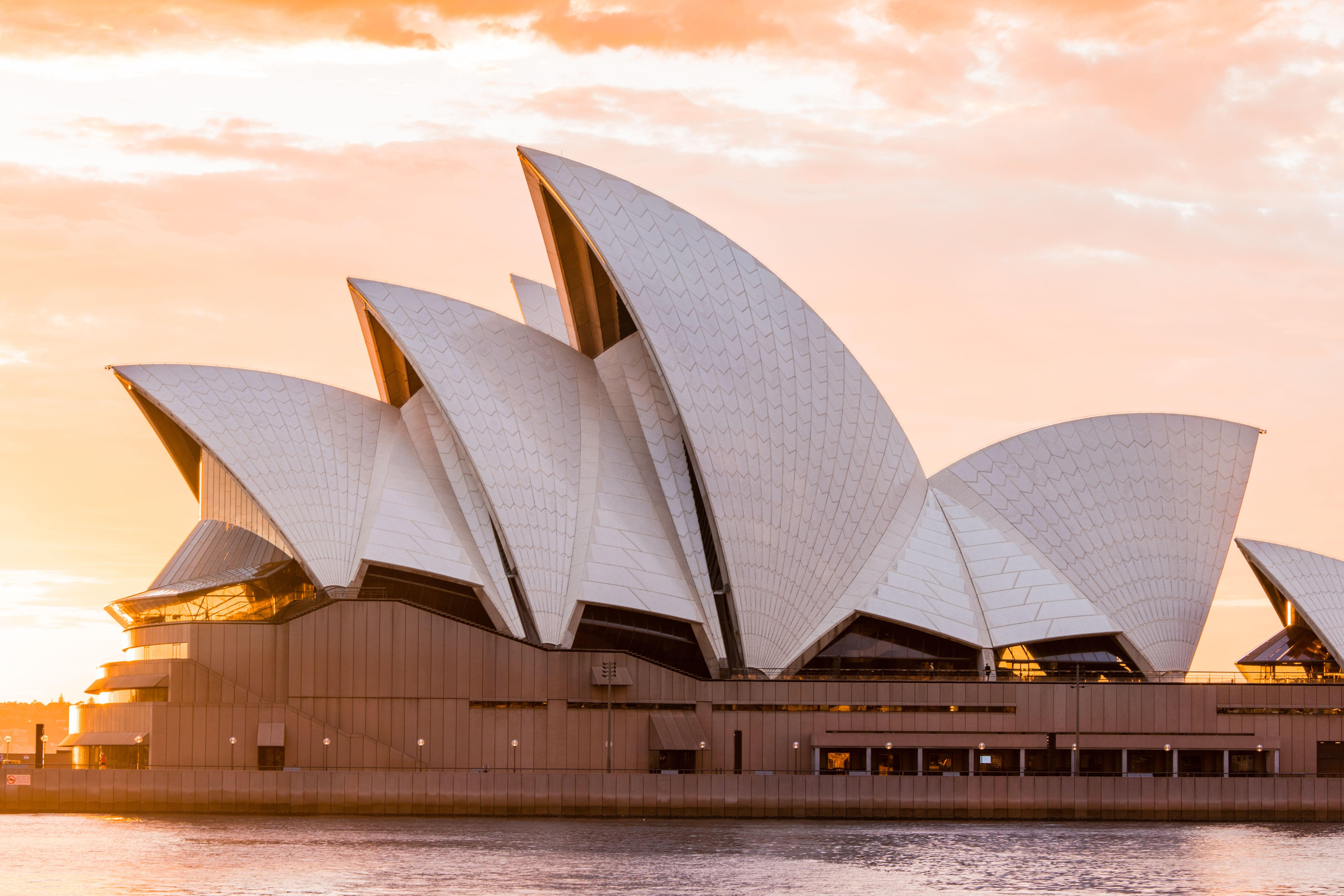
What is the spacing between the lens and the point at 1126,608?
66.8 metres

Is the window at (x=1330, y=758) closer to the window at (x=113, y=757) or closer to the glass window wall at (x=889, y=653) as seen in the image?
the glass window wall at (x=889, y=653)

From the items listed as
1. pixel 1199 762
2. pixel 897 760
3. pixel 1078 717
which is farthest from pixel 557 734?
pixel 1199 762

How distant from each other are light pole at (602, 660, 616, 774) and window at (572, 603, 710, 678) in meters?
1.78

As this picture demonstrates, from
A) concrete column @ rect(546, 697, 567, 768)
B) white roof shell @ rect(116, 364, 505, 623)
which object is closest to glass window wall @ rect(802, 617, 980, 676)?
concrete column @ rect(546, 697, 567, 768)

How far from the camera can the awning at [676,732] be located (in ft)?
201

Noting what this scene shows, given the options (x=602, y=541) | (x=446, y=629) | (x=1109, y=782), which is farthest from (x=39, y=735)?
(x=1109, y=782)

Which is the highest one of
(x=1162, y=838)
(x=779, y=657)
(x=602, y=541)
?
(x=602, y=541)

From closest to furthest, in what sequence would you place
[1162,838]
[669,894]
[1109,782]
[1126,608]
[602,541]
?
[669,894] < [1162,838] < [1109,782] < [602,541] < [1126,608]

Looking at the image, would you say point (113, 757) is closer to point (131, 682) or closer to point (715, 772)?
point (131, 682)

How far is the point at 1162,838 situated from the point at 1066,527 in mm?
18433

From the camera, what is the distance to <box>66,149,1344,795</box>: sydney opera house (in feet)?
198

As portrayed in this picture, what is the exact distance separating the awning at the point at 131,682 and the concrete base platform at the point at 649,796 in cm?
429

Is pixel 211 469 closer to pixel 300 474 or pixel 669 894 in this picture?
pixel 300 474

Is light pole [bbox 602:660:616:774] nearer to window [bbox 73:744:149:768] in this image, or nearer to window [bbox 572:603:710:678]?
window [bbox 572:603:710:678]
